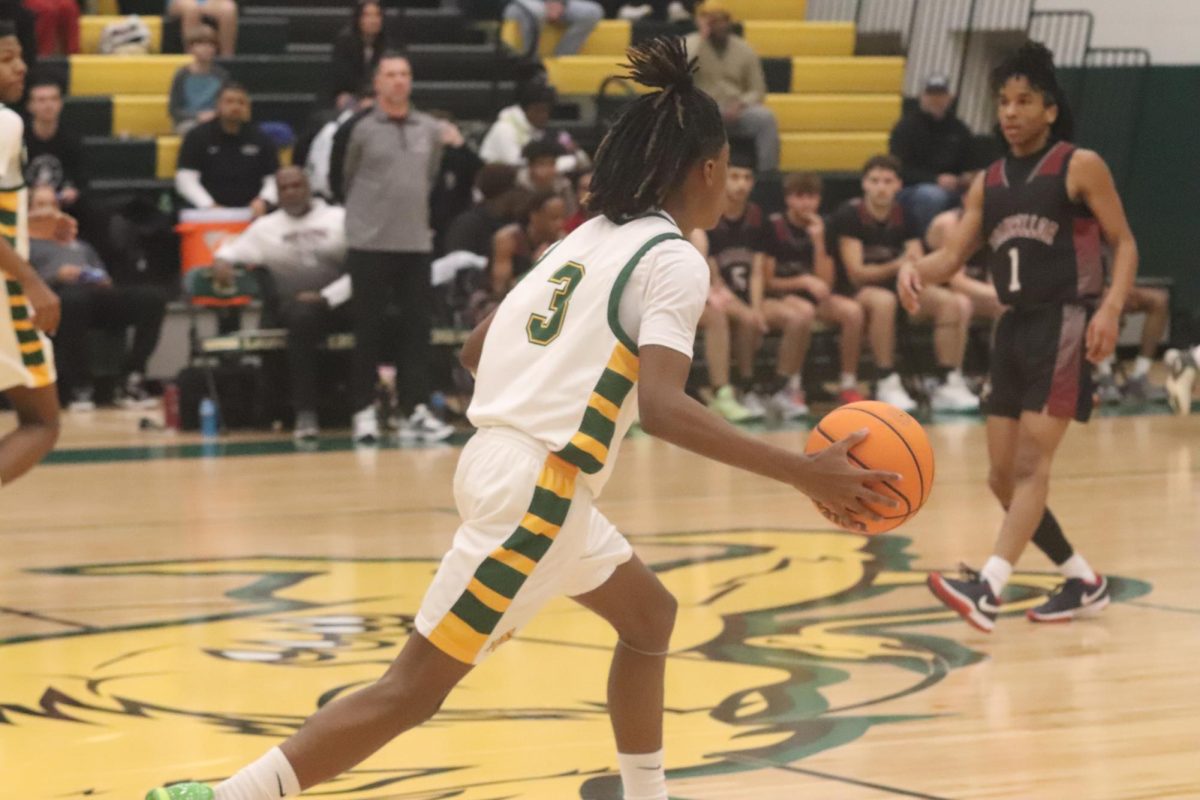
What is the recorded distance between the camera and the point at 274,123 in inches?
628

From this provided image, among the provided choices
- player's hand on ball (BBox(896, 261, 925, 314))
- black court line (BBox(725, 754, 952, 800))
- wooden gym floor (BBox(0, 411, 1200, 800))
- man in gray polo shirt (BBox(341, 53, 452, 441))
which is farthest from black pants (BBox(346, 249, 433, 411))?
black court line (BBox(725, 754, 952, 800))

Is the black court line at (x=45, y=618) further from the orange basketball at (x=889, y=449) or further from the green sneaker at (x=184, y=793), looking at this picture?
the orange basketball at (x=889, y=449)

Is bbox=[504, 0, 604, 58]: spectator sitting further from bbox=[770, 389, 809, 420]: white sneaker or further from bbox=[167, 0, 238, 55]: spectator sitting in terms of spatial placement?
bbox=[770, 389, 809, 420]: white sneaker

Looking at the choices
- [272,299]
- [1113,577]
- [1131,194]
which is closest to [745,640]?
[1113,577]

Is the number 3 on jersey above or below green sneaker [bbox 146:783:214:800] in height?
above

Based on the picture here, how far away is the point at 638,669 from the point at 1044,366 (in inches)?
120

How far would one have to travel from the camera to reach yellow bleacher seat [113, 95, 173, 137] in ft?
52.2

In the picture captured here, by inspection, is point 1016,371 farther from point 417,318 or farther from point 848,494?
point 417,318

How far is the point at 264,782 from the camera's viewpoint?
3.60 metres

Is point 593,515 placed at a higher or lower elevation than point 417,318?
higher

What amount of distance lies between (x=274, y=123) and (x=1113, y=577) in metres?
10.0

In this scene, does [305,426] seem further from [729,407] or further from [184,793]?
[184,793]

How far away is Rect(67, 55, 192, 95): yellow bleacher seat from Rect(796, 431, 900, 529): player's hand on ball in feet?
43.7

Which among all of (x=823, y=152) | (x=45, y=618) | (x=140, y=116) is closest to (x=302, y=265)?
(x=140, y=116)
